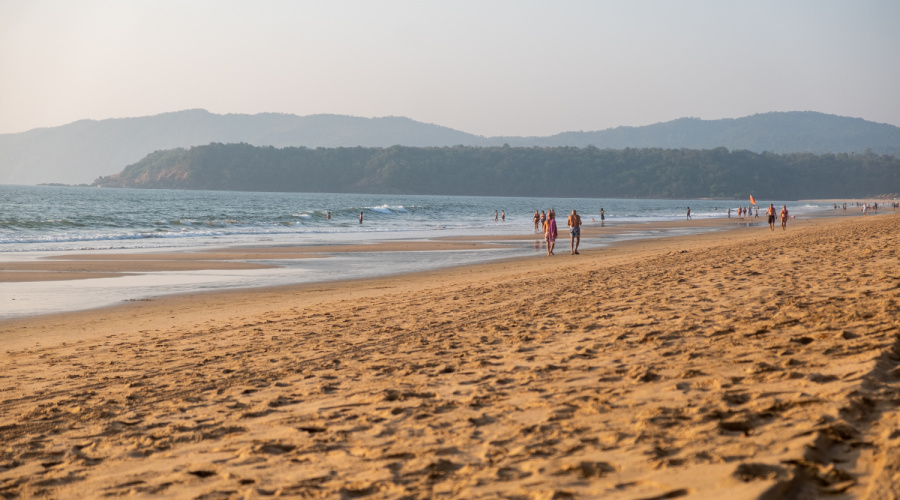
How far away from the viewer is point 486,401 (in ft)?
16.5

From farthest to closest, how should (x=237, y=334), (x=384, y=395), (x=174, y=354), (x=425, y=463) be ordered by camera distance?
(x=237, y=334)
(x=174, y=354)
(x=384, y=395)
(x=425, y=463)

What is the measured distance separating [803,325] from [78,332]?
8.38 meters

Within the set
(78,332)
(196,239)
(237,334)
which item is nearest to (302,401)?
(237,334)

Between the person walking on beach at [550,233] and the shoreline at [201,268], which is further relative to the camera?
the person walking on beach at [550,233]

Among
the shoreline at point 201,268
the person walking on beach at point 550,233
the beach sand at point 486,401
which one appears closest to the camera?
the beach sand at point 486,401

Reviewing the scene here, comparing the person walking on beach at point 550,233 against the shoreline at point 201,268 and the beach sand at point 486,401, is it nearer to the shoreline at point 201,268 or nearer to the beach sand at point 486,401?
the shoreline at point 201,268

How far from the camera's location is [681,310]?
26.6 feet

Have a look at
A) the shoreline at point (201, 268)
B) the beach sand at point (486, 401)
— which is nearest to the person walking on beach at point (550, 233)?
the shoreline at point (201, 268)

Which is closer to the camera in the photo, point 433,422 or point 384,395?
point 433,422

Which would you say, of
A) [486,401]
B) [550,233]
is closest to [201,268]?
[550,233]

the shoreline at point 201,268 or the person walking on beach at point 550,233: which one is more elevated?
the person walking on beach at point 550,233

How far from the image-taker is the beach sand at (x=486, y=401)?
357 centimetres

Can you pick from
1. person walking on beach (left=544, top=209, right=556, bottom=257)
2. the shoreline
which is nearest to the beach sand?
the shoreline

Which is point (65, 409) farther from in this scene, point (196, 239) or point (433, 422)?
point (196, 239)
